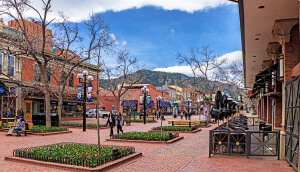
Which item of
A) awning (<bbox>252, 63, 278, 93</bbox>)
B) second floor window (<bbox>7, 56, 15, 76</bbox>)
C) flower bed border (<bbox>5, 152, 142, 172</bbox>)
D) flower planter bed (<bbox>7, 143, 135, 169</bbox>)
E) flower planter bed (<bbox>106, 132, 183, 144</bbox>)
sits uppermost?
second floor window (<bbox>7, 56, 15, 76</bbox>)

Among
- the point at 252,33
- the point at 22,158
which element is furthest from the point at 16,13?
the point at 252,33

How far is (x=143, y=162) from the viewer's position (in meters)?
8.88

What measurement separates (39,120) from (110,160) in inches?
644

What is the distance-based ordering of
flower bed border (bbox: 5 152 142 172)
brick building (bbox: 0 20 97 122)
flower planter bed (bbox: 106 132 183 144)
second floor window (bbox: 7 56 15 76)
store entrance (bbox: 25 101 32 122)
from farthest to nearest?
store entrance (bbox: 25 101 32 122) < second floor window (bbox: 7 56 15 76) < brick building (bbox: 0 20 97 122) < flower planter bed (bbox: 106 132 183 144) < flower bed border (bbox: 5 152 142 172)

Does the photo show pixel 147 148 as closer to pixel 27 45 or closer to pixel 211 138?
pixel 211 138

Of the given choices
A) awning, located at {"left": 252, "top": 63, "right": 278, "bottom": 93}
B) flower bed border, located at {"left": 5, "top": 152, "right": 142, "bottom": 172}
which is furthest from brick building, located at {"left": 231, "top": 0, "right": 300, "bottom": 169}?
flower bed border, located at {"left": 5, "top": 152, "right": 142, "bottom": 172}

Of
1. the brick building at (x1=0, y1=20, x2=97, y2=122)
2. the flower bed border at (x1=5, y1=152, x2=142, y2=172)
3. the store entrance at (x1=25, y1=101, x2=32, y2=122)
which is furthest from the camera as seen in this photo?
the store entrance at (x1=25, y1=101, x2=32, y2=122)

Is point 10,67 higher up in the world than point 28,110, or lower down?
higher up

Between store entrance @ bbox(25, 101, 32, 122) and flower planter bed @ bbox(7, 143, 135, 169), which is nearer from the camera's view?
flower planter bed @ bbox(7, 143, 135, 169)

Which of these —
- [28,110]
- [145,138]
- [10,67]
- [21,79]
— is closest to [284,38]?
[145,138]

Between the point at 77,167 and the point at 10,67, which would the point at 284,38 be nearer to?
the point at 77,167

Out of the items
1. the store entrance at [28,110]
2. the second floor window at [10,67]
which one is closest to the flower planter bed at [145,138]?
the second floor window at [10,67]

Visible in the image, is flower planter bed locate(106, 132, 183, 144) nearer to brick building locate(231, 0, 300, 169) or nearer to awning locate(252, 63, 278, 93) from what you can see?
awning locate(252, 63, 278, 93)

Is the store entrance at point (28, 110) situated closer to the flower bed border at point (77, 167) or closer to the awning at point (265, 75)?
the flower bed border at point (77, 167)
